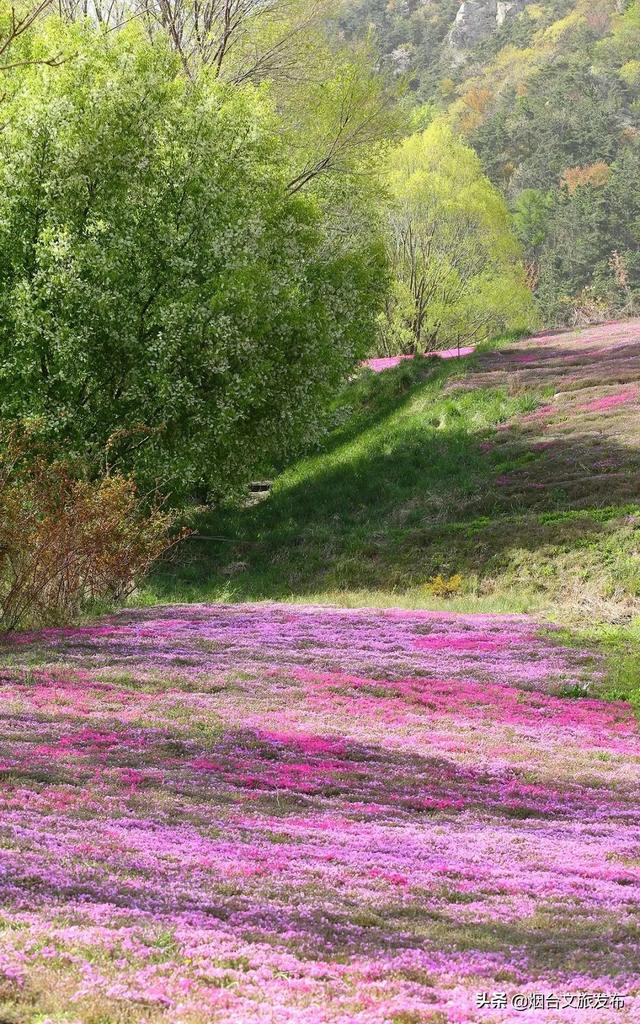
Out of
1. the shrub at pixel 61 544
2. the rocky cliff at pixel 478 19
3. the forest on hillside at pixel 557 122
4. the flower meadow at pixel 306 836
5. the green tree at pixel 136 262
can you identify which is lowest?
the flower meadow at pixel 306 836

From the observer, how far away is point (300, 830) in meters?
7.43

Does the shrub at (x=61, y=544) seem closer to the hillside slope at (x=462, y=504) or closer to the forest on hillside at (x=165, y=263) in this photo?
the forest on hillside at (x=165, y=263)

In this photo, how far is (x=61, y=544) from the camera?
1538cm

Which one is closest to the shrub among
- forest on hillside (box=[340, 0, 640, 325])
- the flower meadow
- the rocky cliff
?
the flower meadow

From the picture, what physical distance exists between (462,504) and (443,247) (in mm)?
25569

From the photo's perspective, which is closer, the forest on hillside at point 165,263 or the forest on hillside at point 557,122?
the forest on hillside at point 165,263

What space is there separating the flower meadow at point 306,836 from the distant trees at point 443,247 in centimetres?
3561

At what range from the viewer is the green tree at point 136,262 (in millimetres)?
22828

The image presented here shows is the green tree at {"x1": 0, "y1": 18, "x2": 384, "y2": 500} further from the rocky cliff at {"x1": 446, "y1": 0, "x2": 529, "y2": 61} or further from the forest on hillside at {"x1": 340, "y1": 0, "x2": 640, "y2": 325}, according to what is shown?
the rocky cliff at {"x1": 446, "y1": 0, "x2": 529, "y2": 61}

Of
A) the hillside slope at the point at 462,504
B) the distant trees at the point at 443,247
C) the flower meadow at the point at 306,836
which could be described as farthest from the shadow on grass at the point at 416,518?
the distant trees at the point at 443,247

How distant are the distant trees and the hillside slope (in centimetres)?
1074

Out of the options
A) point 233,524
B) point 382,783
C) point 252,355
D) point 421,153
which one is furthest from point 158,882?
point 421,153

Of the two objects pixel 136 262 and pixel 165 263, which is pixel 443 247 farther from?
pixel 136 262

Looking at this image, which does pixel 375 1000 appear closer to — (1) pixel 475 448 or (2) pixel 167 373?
(2) pixel 167 373
